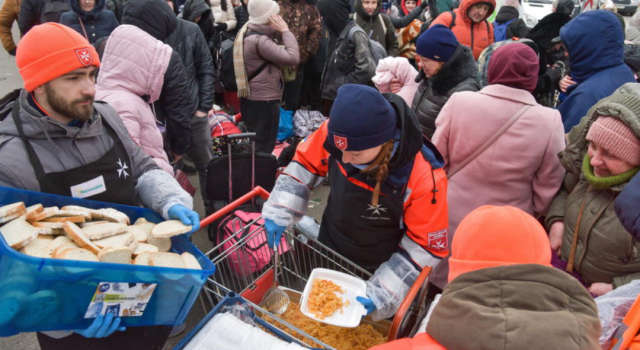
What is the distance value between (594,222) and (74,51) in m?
2.66

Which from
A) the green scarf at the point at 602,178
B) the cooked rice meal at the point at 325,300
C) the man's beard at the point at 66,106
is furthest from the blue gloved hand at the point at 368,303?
the man's beard at the point at 66,106

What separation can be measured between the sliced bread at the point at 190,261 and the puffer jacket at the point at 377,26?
480 cm

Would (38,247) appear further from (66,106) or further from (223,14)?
(223,14)

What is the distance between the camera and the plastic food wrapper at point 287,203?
2361 millimetres

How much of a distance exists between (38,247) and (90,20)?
4182 millimetres

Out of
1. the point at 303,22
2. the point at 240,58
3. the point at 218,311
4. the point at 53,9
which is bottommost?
the point at 218,311

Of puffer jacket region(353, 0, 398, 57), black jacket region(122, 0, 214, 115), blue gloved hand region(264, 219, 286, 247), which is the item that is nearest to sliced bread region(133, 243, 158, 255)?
blue gloved hand region(264, 219, 286, 247)

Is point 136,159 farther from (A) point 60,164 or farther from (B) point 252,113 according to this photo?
(B) point 252,113

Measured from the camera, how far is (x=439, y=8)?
7734 millimetres

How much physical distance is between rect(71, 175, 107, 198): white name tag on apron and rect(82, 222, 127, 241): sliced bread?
12.3 inches

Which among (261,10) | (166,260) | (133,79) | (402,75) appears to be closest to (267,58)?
(261,10)

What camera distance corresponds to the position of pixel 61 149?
1.92 m

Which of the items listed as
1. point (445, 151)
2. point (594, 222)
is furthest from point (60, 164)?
point (594, 222)

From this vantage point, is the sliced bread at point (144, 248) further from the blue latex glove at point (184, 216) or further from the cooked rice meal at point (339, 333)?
the cooked rice meal at point (339, 333)
